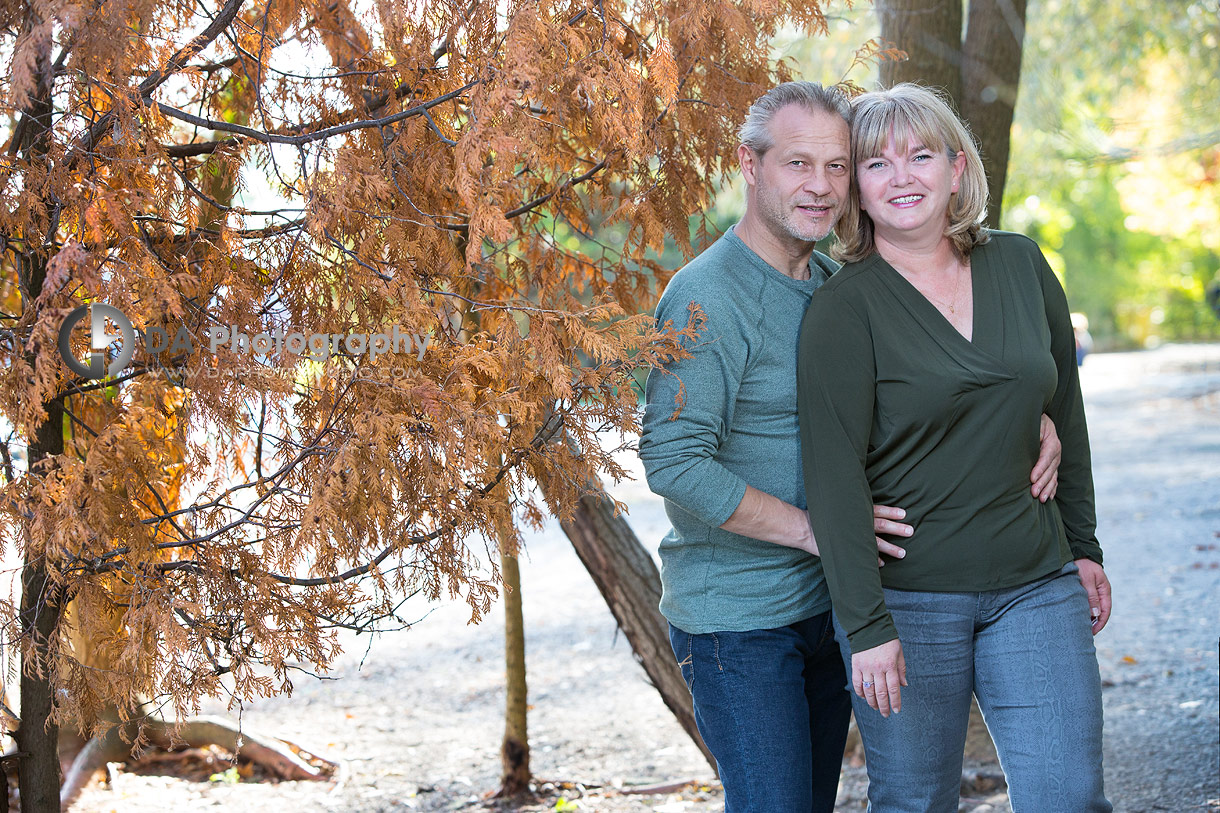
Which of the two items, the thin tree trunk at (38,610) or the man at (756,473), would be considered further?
the thin tree trunk at (38,610)

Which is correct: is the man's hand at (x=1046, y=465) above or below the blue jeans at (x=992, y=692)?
above

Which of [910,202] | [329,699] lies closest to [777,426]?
Answer: [910,202]

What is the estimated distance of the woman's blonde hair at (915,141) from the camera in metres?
2.61

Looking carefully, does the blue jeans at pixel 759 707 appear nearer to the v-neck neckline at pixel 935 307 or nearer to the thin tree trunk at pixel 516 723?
the v-neck neckline at pixel 935 307

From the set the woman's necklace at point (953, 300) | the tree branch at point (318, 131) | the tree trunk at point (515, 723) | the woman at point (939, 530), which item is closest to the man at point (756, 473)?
the woman at point (939, 530)

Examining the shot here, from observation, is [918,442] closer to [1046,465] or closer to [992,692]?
[1046,465]

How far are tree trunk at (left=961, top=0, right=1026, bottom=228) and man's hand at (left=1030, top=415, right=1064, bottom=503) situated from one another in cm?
205

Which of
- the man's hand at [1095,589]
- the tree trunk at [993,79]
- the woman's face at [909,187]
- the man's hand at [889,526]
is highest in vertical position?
the tree trunk at [993,79]

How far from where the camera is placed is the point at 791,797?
254 centimetres

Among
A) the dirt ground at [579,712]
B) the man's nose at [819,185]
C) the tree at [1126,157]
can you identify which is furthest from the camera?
the tree at [1126,157]

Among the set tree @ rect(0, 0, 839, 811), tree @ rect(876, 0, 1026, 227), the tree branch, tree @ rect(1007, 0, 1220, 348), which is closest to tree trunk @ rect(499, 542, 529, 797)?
tree @ rect(0, 0, 839, 811)

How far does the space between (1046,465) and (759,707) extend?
2.83 feet

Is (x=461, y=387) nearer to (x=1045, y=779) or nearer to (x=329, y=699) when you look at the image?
(x=1045, y=779)

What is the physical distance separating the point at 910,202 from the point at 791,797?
54.3 inches
